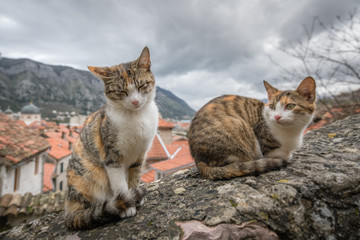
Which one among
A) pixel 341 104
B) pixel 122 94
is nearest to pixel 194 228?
pixel 122 94

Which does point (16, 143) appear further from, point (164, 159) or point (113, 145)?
point (113, 145)

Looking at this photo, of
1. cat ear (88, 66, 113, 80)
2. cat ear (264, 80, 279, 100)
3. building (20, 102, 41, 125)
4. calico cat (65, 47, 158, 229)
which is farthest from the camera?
building (20, 102, 41, 125)

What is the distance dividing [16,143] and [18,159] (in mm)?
1292

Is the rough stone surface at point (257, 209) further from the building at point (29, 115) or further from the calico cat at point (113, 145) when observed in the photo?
the building at point (29, 115)

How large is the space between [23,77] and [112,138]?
5345 inches

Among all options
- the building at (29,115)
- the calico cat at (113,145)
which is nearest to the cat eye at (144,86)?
the calico cat at (113,145)

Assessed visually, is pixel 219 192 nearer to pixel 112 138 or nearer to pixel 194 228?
pixel 194 228

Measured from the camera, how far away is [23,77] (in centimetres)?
10500

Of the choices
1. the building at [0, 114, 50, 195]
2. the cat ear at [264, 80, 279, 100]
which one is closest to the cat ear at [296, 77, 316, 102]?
the cat ear at [264, 80, 279, 100]

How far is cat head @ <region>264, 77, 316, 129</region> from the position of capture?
2.02m

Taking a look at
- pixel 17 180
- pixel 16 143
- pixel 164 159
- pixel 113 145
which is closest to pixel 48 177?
pixel 17 180

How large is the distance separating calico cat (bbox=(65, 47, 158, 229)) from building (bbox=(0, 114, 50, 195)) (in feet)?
25.6

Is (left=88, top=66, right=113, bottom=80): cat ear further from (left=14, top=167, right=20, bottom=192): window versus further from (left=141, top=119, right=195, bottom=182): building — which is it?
(left=14, top=167, right=20, bottom=192): window

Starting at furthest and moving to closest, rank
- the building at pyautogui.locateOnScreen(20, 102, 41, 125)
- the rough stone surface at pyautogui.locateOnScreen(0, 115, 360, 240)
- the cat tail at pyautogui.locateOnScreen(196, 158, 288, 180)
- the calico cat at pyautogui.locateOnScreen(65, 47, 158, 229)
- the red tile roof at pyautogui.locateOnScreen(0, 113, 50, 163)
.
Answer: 1. the building at pyautogui.locateOnScreen(20, 102, 41, 125)
2. the red tile roof at pyautogui.locateOnScreen(0, 113, 50, 163)
3. the cat tail at pyautogui.locateOnScreen(196, 158, 288, 180)
4. the calico cat at pyautogui.locateOnScreen(65, 47, 158, 229)
5. the rough stone surface at pyautogui.locateOnScreen(0, 115, 360, 240)
